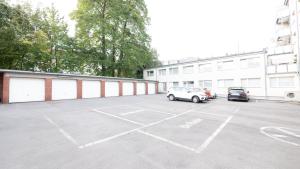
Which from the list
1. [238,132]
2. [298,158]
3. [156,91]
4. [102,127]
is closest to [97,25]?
[156,91]

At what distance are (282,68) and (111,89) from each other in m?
20.9

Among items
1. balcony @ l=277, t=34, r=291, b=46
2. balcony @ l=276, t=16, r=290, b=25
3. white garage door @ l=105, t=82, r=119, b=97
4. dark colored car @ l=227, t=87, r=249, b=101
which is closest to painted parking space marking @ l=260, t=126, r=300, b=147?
dark colored car @ l=227, t=87, r=249, b=101

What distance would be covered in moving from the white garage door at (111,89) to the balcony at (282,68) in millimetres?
19498

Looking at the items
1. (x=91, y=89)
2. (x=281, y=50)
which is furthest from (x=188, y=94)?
(x=281, y=50)

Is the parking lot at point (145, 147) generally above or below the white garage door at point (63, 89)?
below

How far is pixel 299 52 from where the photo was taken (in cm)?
1355

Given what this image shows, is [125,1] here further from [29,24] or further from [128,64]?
[29,24]

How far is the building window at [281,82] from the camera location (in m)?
16.6

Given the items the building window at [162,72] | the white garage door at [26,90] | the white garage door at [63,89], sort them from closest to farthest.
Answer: the white garage door at [26,90], the white garage door at [63,89], the building window at [162,72]

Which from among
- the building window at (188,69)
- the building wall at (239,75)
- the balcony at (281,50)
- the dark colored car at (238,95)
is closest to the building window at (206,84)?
the building wall at (239,75)

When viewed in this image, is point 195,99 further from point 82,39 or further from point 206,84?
point 82,39

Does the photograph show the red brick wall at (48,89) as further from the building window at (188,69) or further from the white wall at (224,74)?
the building window at (188,69)

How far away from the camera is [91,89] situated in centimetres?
1794

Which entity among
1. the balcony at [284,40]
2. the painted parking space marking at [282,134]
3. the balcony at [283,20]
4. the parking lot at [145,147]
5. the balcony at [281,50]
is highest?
the balcony at [283,20]
